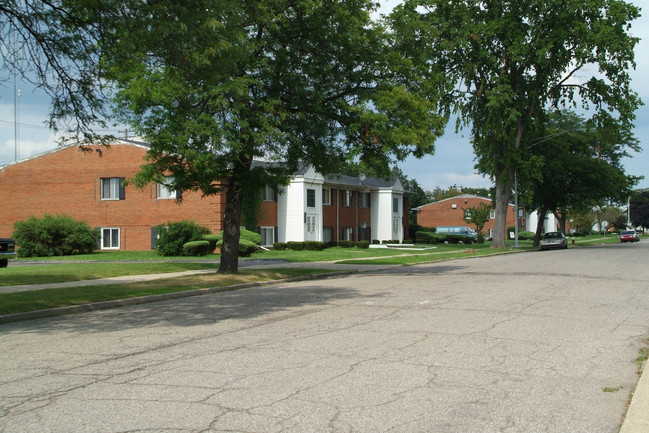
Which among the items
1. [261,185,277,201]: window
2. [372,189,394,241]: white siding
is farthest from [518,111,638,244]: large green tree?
[261,185,277,201]: window

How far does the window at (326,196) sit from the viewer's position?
4934cm

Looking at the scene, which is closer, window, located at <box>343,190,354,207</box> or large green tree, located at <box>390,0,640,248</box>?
large green tree, located at <box>390,0,640,248</box>

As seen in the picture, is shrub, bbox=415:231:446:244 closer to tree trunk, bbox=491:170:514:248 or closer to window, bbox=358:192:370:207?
window, bbox=358:192:370:207

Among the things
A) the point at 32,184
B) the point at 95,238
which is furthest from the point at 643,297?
the point at 32,184

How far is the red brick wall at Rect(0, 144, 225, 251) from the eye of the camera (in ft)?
128

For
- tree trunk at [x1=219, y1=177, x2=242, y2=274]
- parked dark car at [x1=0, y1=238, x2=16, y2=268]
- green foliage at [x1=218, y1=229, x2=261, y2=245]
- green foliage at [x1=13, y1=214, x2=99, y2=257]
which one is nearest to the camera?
tree trunk at [x1=219, y1=177, x2=242, y2=274]

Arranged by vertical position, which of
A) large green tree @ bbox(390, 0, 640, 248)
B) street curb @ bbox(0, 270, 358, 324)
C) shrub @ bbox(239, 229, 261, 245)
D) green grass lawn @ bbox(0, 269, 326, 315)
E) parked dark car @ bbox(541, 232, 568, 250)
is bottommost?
street curb @ bbox(0, 270, 358, 324)

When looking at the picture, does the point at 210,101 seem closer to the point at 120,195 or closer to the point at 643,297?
the point at 643,297

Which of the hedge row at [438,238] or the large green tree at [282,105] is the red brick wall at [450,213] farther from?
the large green tree at [282,105]

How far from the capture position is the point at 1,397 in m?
6.14

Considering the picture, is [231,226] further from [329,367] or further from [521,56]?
[521,56]

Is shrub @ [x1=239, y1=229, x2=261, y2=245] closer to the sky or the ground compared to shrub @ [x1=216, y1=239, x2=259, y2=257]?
closer to the sky

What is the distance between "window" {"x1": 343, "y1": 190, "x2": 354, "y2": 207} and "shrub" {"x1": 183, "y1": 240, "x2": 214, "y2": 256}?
1964 centimetres

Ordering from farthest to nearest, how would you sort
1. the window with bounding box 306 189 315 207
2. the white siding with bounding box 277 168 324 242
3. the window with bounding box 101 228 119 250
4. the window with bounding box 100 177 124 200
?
the window with bounding box 306 189 315 207, the white siding with bounding box 277 168 324 242, the window with bounding box 101 228 119 250, the window with bounding box 100 177 124 200
